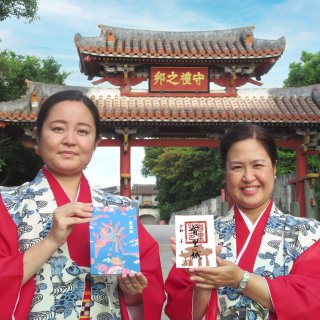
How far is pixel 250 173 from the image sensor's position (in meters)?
2.49

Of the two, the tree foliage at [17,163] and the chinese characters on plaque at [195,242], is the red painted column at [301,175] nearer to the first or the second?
the tree foliage at [17,163]

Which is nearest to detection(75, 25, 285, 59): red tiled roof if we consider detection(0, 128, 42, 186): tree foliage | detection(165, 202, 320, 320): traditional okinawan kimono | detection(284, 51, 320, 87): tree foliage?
detection(0, 128, 42, 186): tree foliage

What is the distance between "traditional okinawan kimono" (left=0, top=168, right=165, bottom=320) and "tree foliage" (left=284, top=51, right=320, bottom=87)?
2653 cm

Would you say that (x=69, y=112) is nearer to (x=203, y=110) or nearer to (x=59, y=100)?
(x=59, y=100)

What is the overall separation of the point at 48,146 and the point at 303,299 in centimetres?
146

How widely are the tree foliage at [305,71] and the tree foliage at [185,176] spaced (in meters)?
6.35

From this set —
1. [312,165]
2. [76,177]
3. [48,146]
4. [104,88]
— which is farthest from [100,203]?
[312,165]

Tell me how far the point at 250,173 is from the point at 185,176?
34.4 metres

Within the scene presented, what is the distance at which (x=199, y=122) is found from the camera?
12.1m

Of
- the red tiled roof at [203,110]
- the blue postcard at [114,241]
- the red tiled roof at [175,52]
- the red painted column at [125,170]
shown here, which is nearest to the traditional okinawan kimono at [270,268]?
the blue postcard at [114,241]

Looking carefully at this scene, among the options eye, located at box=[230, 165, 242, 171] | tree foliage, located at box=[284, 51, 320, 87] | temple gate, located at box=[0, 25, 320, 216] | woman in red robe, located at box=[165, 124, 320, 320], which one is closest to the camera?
woman in red robe, located at box=[165, 124, 320, 320]

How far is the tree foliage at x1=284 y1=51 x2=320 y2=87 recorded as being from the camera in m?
27.4

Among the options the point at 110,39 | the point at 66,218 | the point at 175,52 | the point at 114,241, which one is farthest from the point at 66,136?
the point at 110,39

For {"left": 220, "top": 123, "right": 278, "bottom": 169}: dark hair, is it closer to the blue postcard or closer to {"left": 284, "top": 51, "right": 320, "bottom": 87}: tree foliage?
the blue postcard
